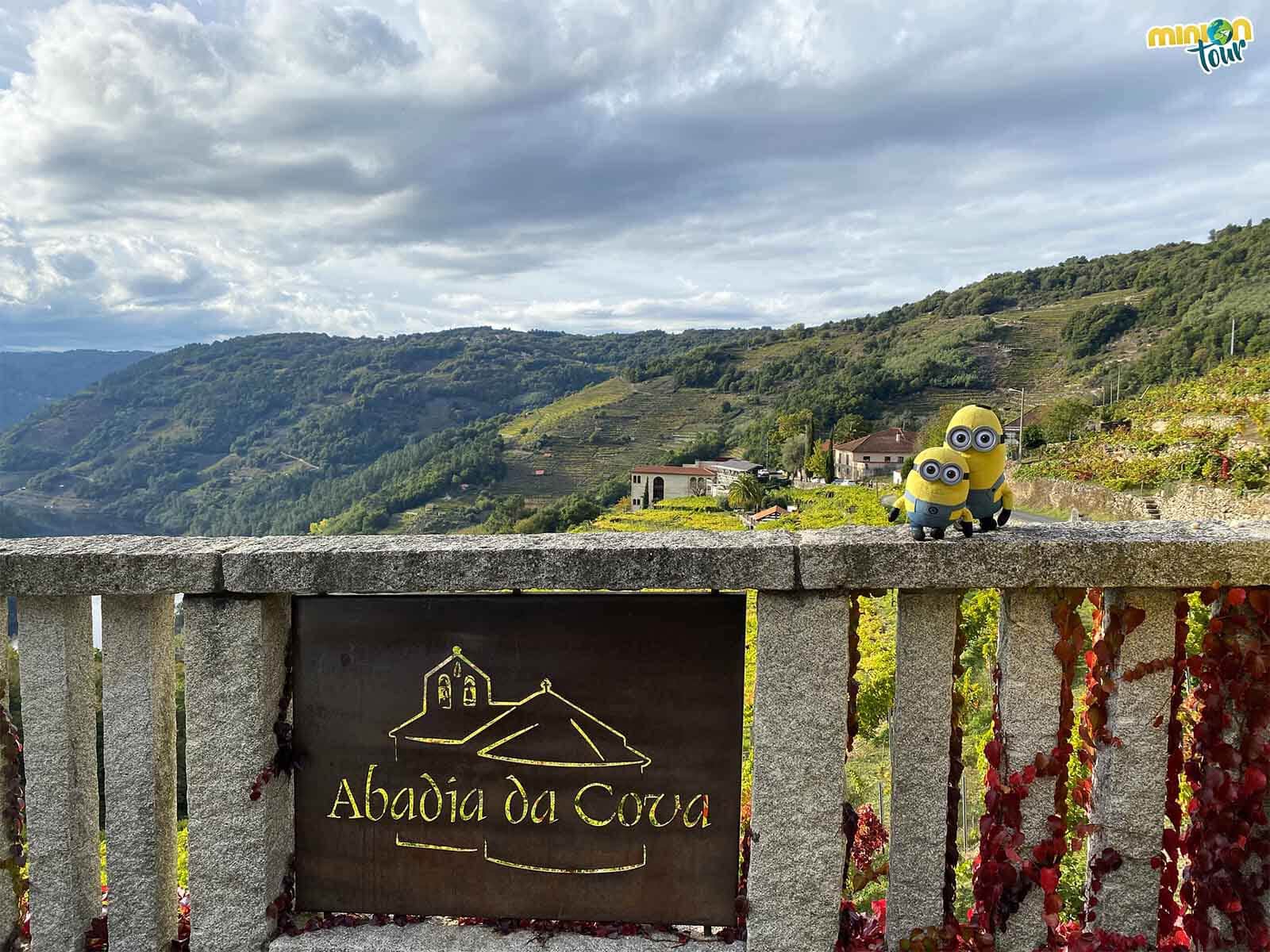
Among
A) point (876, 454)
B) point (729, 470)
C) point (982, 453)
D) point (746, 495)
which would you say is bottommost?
point (746, 495)

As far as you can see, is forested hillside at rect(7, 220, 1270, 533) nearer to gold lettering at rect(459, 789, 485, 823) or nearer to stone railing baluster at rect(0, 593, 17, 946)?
gold lettering at rect(459, 789, 485, 823)

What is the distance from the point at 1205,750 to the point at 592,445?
4074 inches

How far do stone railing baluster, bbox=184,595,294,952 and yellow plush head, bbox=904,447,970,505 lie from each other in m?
2.34

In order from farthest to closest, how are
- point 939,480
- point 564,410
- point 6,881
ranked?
point 564,410, point 6,881, point 939,480

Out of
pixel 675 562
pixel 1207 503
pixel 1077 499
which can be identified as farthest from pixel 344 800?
pixel 1077 499

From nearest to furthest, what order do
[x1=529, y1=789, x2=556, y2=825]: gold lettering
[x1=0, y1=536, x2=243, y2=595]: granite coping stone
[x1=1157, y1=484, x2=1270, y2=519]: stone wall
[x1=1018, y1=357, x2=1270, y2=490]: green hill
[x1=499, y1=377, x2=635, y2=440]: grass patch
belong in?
[x1=0, y1=536, x2=243, y2=595]: granite coping stone < [x1=529, y1=789, x2=556, y2=825]: gold lettering < [x1=1157, y1=484, x2=1270, y2=519]: stone wall < [x1=1018, y1=357, x2=1270, y2=490]: green hill < [x1=499, y1=377, x2=635, y2=440]: grass patch

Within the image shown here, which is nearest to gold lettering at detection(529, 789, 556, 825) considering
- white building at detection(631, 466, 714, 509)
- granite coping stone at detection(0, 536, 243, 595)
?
granite coping stone at detection(0, 536, 243, 595)

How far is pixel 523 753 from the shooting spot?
3.05 metres

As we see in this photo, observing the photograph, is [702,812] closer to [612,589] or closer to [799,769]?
[799,769]

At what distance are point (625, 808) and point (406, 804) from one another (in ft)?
2.68

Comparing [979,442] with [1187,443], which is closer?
[979,442]

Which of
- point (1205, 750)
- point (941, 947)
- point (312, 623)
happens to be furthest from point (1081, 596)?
point (312, 623)

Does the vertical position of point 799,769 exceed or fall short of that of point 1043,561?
it falls short

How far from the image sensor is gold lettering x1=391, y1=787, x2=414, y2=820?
121 inches
